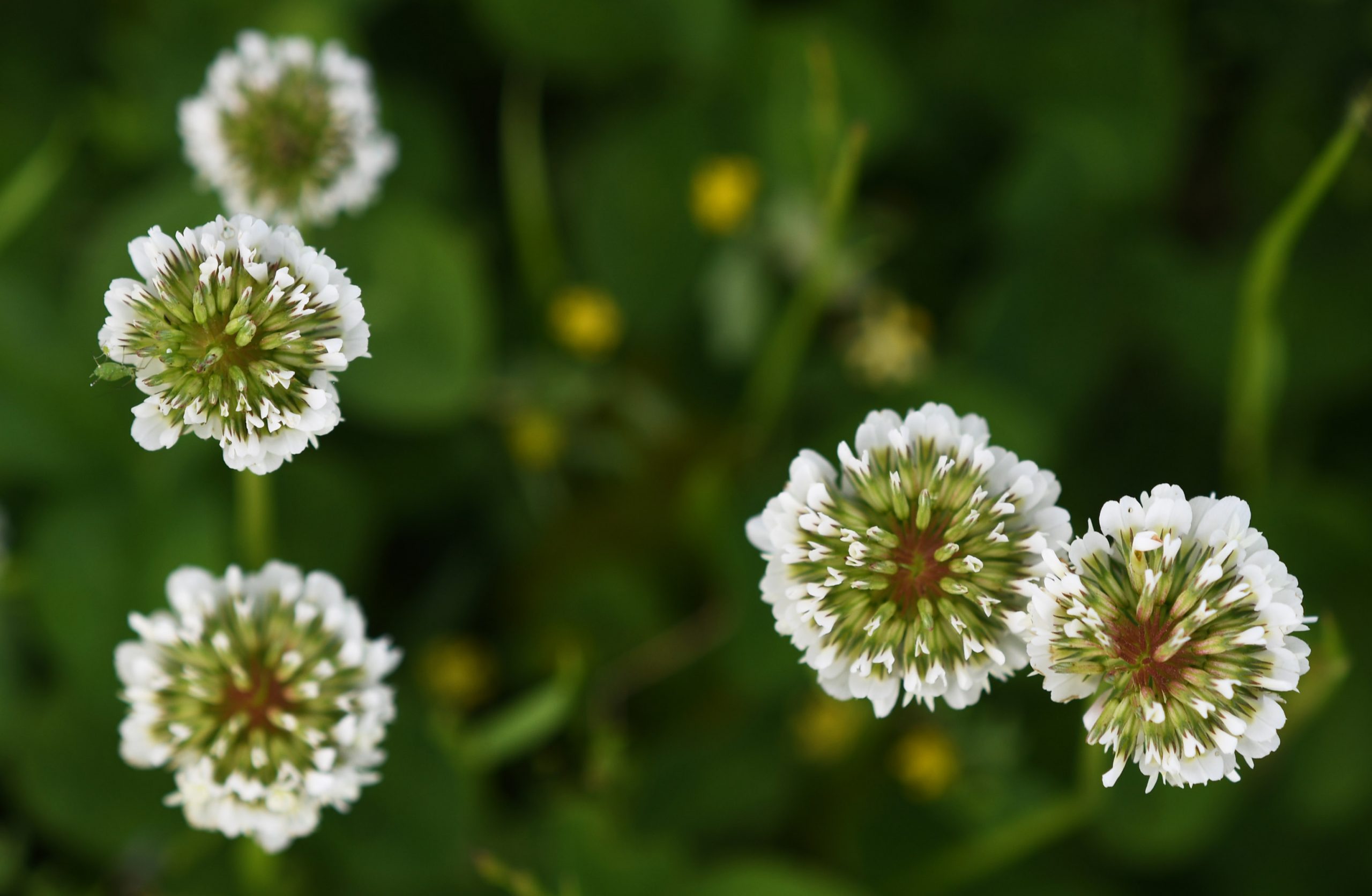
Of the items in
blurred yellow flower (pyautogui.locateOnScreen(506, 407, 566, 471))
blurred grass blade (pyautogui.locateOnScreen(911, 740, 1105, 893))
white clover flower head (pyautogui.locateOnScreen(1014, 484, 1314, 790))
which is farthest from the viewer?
blurred yellow flower (pyautogui.locateOnScreen(506, 407, 566, 471))

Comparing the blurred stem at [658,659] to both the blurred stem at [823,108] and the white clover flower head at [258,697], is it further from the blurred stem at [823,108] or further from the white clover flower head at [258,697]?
the white clover flower head at [258,697]

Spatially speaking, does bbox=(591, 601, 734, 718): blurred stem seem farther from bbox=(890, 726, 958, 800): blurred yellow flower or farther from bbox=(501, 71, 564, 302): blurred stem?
bbox=(501, 71, 564, 302): blurred stem

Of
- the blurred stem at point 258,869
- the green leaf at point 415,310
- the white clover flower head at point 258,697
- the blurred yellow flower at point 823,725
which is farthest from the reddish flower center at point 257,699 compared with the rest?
the blurred yellow flower at point 823,725

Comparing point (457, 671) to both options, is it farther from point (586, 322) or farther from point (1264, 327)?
point (1264, 327)

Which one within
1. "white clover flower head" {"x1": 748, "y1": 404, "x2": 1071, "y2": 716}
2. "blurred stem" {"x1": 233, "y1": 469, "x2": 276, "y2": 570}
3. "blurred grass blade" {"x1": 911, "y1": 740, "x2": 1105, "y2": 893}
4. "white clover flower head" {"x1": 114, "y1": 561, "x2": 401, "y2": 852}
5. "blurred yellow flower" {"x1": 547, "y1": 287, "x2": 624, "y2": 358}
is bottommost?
"white clover flower head" {"x1": 114, "y1": 561, "x2": 401, "y2": 852}

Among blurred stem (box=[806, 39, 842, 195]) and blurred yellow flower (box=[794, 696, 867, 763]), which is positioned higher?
blurred stem (box=[806, 39, 842, 195])

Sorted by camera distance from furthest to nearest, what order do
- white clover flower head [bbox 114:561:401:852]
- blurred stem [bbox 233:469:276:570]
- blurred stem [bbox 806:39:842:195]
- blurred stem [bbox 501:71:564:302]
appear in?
blurred stem [bbox 501:71:564:302] → blurred stem [bbox 806:39:842:195] → blurred stem [bbox 233:469:276:570] → white clover flower head [bbox 114:561:401:852]

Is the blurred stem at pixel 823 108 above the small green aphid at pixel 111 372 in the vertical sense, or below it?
above

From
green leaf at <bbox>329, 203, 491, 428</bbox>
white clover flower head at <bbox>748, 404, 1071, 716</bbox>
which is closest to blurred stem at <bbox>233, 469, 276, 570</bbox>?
green leaf at <bbox>329, 203, 491, 428</bbox>
